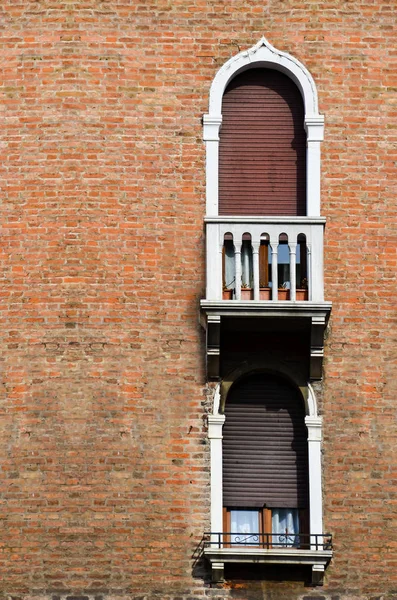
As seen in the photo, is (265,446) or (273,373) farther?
(273,373)

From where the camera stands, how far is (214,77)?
72.8 feet

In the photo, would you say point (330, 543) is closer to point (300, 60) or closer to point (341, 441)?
point (341, 441)

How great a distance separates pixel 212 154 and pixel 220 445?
3.75m

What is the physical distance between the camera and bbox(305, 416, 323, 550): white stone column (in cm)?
2066

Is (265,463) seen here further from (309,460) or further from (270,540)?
(270,540)

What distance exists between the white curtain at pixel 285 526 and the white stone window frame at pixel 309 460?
307 mm

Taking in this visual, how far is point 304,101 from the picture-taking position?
2216 centimetres

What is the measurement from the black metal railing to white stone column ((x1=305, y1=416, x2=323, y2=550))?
2.6 inches

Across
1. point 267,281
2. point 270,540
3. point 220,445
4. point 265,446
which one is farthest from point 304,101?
point 270,540

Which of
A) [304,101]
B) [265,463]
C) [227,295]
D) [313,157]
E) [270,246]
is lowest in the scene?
[265,463]

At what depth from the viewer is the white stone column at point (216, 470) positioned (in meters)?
20.7

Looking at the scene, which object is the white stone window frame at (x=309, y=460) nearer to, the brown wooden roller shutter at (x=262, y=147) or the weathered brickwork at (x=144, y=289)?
the weathered brickwork at (x=144, y=289)

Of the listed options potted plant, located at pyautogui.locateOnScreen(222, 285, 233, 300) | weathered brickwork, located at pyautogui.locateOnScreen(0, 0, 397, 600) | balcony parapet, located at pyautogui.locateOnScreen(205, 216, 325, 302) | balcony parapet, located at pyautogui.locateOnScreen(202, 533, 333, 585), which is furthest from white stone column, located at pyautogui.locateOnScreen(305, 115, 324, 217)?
balcony parapet, located at pyautogui.locateOnScreen(202, 533, 333, 585)

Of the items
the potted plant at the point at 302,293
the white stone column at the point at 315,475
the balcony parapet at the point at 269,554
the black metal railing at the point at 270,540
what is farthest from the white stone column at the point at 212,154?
the balcony parapet at the point at 269,554
